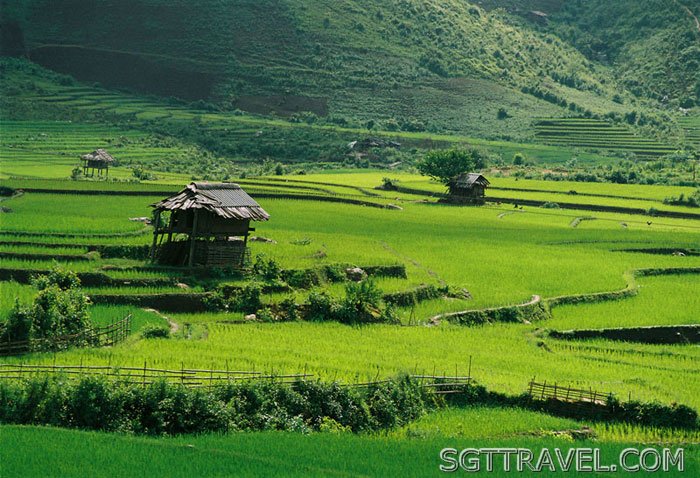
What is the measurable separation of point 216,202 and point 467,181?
43.8 meters

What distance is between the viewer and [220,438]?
21578 mm

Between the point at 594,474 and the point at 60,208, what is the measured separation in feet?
119

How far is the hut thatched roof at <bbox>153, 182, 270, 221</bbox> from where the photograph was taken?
38125 millimetres

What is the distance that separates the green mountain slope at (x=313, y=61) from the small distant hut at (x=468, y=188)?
57.6 meters

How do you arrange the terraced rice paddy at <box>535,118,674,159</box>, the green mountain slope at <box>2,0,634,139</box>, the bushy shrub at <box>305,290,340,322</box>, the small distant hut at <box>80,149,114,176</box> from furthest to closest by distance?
the green mountain slope at <box>2,0,634,139</box> < the terraced rice paddy at <box>535,118,674,159</box> < the small distant hut at <box>80,149,114,176</box> < the bushy shrub at <box>305,290,340,322</box>

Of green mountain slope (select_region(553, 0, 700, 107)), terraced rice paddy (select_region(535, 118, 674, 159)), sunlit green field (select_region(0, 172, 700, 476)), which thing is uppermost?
green mountain slope (select_region(553, 0, 700, 107))

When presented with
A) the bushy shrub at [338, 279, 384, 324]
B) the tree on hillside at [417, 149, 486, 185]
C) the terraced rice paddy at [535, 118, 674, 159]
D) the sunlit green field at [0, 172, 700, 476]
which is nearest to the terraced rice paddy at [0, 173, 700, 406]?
the sunlit green field at [0, 172, 700, 476]

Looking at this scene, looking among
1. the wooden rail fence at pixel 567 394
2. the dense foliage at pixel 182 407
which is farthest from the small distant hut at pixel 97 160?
the dense foliage at pixel 182 407

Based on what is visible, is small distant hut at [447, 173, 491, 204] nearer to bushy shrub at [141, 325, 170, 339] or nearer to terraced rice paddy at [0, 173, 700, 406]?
terraced rice paddy at [0, 173, 700, 406]

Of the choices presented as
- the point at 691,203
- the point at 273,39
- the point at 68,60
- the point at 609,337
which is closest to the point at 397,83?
the point at 273,39

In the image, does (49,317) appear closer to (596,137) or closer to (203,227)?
(203,227)

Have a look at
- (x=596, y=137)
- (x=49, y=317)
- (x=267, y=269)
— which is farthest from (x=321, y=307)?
(x=596, y=137)

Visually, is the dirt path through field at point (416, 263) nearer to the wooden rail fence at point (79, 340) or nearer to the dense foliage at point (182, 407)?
the wooden rail fence at point (79, 340)

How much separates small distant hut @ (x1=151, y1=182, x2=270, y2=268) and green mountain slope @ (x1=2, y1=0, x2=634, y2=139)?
325 feet
